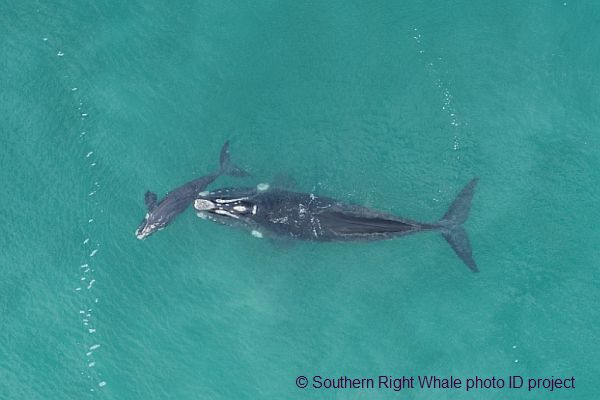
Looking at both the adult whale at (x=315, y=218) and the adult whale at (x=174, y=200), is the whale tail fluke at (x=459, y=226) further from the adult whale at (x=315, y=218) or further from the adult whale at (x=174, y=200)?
the adult whale at (x=174, y=200)

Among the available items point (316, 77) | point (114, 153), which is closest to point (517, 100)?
point (316, 77)

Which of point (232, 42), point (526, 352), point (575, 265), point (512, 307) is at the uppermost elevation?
point (232, 42)

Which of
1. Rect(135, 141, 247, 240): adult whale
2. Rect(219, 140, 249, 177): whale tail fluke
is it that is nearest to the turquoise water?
Rect(219, 140, 249, 177): whale tail fluke

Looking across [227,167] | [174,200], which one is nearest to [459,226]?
[227,167]

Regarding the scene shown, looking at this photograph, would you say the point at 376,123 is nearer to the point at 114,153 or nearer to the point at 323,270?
the point at 323,270

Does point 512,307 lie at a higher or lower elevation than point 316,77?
lower

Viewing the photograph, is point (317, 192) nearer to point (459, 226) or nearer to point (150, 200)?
point (459, 226)

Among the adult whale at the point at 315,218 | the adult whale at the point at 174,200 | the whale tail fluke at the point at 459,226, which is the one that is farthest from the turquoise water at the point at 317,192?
the adult whale at the point at 315,218
